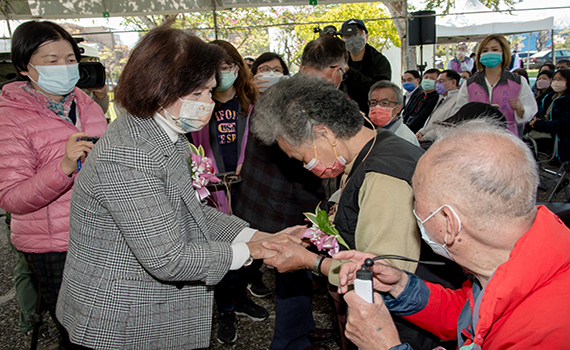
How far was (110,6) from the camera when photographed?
6125 mm

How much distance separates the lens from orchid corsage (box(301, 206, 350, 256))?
190 centimetres

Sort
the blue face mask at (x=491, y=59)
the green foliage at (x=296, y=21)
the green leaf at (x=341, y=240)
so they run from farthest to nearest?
the green foliage at (x=296, y=21) → the blue face mask at (x=491, y=59) → the green leaf at (x=341, y=240)

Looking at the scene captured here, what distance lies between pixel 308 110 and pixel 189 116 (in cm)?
58

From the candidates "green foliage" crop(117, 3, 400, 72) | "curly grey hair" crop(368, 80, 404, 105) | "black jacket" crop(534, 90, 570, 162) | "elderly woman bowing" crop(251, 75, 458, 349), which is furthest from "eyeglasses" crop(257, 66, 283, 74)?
"green foliage" crop(117, 3, 400, 72)

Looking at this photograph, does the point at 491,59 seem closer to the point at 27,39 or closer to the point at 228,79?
the point at 228,79

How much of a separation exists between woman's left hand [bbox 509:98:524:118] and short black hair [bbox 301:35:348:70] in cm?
325

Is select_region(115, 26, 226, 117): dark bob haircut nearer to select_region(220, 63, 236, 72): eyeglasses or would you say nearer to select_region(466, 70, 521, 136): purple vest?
select_region(220, 63, 236, 72): eyeglasses

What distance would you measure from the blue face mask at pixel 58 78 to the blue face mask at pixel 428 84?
676 centimetres

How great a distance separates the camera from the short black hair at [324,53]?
3.18m

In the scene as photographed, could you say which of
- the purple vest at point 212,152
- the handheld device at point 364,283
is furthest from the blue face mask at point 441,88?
the handheld device at point 364,283

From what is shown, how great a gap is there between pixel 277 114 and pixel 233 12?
41.7ft

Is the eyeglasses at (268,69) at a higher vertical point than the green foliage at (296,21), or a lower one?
lower

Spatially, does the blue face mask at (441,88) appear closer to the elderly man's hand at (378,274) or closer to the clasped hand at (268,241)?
the clasped hand at (268,241)

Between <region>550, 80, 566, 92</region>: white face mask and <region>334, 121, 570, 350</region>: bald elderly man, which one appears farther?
<region>550, 80, 566, 92</region>: white face mask
